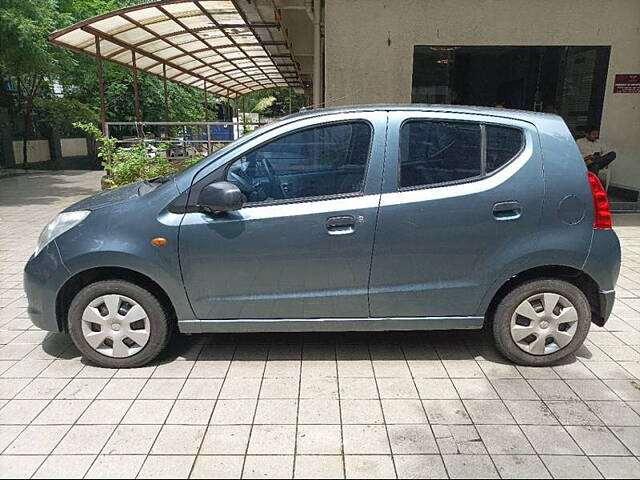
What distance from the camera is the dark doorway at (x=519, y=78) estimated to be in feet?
26.4

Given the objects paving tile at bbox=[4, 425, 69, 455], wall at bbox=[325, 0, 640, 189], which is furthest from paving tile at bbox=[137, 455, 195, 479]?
wall at bbox=[325, 0, 640, 189]

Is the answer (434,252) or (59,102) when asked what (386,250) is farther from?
(59,102)

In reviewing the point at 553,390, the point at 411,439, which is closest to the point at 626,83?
the point at 553,390

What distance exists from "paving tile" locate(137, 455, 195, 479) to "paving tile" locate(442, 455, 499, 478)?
4.44 ft

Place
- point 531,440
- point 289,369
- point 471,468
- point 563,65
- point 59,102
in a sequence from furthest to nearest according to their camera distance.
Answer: point 59,102, point 563,65, point 289,369, point 531,440, point 471,468

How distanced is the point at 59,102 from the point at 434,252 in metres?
18.7

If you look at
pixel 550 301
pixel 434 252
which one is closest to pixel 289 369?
pixel 434 252

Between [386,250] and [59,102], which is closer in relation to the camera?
[386,250]

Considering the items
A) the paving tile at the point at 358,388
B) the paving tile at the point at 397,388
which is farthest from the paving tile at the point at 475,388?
the paving tile at the point at 358,388

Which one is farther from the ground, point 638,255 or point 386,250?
point 386,250

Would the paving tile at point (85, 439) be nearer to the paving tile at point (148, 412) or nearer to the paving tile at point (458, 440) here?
the paving tile at point (148, 412)

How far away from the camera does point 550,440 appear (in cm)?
277

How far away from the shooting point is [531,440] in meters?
2.77

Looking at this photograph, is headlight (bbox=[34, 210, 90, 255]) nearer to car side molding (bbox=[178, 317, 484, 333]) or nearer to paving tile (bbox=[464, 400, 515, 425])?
car side molding (bbox=[178, 317, 484, 333])
